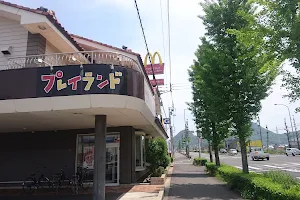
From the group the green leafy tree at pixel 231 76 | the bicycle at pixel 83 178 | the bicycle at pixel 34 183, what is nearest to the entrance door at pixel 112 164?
the bicycle at pixel 83 178

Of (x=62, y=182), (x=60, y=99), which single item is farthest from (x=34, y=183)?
(x=60, y=99)

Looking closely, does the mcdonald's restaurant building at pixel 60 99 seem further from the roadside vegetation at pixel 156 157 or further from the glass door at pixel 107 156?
the roadside vegetation at pixel 156 157

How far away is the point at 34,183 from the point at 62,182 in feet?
4.45

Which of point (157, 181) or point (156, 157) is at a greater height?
point (156, 157)

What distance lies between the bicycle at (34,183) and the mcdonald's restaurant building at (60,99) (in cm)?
45

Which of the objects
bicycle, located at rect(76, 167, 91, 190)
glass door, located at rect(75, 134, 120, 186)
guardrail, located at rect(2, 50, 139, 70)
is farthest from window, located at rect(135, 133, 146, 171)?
guardrail, located at rect(2, 50, 139, 70)

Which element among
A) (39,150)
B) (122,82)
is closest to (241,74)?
(122,82)

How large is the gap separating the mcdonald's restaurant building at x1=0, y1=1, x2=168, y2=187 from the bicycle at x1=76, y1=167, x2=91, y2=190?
25 centimetres

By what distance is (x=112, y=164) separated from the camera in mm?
14336

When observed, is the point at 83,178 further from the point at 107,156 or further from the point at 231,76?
the point at 231,76

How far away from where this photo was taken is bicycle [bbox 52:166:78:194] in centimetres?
1283

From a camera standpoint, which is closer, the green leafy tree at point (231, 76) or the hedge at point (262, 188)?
the hedge at point (262, 188)

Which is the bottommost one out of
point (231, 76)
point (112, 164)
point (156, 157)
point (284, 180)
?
point (284, 180)

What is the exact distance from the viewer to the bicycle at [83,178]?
13273mm
